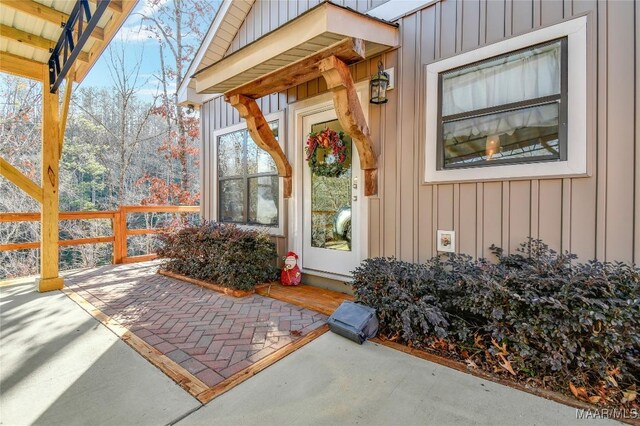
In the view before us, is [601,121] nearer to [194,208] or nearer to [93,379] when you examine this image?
[93,379]

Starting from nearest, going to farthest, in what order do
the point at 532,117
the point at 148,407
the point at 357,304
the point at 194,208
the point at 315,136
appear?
the point at 148,407, the point at 532,117, the point at 357,304, the point at 315,136, the point at 194,208

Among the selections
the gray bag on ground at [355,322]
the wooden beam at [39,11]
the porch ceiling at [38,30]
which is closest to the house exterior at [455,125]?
the gray bag on ground at [355,322]

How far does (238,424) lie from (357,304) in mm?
1324

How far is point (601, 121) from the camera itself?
2.14m

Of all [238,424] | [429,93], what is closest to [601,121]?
[429,93]

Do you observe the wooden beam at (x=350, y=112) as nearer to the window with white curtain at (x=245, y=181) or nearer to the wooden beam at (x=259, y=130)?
the wooden beam at (x=259, y=130)

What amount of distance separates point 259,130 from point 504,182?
2806 mm

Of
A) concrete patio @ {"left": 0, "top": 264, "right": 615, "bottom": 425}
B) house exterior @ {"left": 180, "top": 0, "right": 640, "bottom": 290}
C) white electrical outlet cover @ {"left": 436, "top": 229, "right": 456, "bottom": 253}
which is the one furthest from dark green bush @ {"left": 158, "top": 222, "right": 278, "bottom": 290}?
white electrical outlet cover @ {"left": 436, "top": 229, "right": 456, "bottom": 253}

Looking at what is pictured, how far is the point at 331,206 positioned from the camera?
12.3 ft

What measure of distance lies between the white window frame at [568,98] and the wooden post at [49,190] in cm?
448

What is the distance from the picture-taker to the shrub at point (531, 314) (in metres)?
1.65

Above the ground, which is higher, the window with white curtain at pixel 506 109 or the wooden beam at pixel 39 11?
the wooden beam at pixel 39 11

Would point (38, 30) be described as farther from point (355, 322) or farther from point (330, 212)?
point (355, 322)

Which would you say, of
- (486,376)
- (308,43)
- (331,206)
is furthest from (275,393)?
(308,43)
